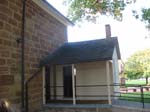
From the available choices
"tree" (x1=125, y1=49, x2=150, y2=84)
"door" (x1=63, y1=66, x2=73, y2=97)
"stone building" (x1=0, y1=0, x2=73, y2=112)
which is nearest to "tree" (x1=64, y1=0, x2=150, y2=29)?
"stone building" (x1=0, y1=0, x2=73, y2=112)

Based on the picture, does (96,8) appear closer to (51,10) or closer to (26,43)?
(51,10)

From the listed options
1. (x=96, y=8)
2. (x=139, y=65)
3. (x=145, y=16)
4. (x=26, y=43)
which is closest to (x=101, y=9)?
(x=96, y=8)

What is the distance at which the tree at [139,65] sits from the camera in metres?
41.9

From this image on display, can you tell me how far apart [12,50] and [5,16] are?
4.06 ft

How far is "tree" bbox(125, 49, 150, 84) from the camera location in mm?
41875

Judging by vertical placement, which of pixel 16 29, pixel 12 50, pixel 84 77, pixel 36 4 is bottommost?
pixel 84 77

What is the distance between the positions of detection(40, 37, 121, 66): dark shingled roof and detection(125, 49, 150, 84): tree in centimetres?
2953

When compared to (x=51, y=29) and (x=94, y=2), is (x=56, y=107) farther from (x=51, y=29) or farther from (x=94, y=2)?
(x=94, y=2)

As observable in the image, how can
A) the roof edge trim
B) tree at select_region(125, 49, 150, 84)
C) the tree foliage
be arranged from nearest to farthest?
the roof edge trim, the tree foliage, tree at select_region(125, 49, 150, 84)

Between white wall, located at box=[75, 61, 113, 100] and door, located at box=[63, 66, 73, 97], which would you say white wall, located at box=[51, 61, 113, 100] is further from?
door, located at box=[63, 66, 73, 97]

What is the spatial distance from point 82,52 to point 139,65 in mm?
38783

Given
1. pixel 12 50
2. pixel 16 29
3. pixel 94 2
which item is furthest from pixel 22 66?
pixel 94 2

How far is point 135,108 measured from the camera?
9438 mm

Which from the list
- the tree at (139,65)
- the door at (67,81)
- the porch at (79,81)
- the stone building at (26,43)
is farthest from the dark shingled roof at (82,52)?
the tree at (139,65)
